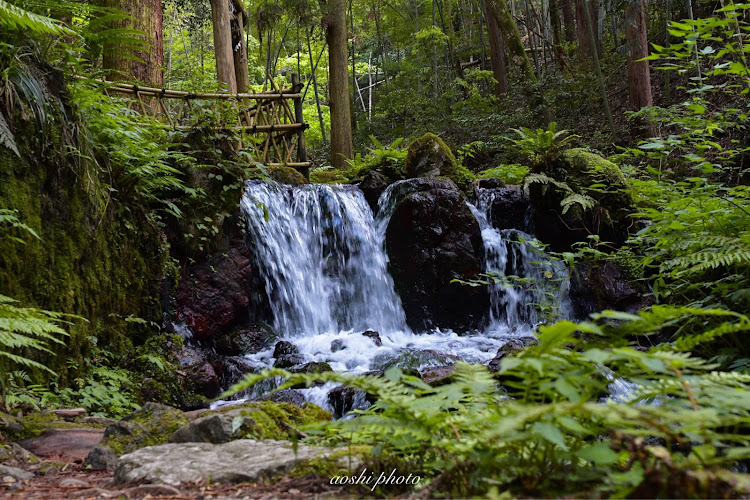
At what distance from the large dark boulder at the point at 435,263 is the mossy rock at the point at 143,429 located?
602cm

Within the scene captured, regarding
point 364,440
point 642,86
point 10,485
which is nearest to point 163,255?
point 10,485

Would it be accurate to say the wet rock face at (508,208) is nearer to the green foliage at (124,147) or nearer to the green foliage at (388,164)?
the green foliage at (388,164)

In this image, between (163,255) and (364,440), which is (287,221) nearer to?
(163,255)

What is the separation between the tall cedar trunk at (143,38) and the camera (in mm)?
8070

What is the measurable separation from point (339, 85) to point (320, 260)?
24.9 ft

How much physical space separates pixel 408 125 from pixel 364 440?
19.0m

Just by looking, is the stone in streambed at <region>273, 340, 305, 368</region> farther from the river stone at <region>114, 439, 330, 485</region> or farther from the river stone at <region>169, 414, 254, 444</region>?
the river stone at <region>114, 439, 330, 485</region>

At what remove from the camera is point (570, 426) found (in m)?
1.16

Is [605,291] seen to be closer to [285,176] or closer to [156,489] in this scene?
[285,176]

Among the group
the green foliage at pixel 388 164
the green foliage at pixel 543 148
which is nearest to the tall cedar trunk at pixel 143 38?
the green foliage at pixel 388 164

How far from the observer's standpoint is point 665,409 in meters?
1.16

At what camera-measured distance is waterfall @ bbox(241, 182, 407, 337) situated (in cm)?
821

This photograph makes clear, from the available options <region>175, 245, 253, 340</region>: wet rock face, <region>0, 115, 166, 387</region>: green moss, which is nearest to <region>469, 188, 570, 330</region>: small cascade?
<region>175, 245, 253, 340</region>: wet rock face

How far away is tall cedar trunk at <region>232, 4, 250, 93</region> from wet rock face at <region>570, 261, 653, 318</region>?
11920 millimetres
